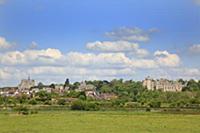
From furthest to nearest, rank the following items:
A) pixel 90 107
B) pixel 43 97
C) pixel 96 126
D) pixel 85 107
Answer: pixel 43 97 < pixel 85 107 < pixel 90 107 < pixel 96 126

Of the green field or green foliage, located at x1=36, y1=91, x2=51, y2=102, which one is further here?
green foliage, located at x1=36, y1=91, x2=51, y2=102

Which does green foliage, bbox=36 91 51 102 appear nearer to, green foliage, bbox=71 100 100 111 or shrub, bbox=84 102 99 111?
green foliage, bbox=71 100 100 111

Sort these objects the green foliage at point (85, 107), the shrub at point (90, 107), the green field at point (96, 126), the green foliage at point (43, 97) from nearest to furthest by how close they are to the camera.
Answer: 1. the green field at point (96, 126)
2. the shrub at point (90, 107)
3. the green foliage at point (85, 107)
4. the green foliage at point (43, 97)

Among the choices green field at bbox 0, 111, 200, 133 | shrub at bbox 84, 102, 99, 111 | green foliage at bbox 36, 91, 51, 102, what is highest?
green foliage at bbox 36, 91, 51, 102

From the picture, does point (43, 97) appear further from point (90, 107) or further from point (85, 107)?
point (90, 107)

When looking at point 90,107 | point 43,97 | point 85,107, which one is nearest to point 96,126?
point 90,107

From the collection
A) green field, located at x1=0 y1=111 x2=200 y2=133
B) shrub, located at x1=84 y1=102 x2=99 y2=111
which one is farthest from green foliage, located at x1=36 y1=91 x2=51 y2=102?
green field, located at x1=0 y1=111 x2=200 y2=133

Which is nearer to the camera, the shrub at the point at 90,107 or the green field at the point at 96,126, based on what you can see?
the green field at the point at 96,126

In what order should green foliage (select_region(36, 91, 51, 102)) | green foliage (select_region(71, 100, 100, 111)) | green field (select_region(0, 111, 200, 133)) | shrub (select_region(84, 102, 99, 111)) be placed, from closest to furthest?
green field (select_region(0, 111, 200, 133))
shrub (select_region(84, 102, 99, 111))
green foliage (select_region(71, 100, 100, 111))
green foliage (select_region(36, 91, 51, 102))

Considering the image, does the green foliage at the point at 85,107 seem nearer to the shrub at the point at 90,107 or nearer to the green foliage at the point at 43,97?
the shrub at the point at 90,107

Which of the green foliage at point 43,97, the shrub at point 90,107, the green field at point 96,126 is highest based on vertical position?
the green foliage at point 43,97

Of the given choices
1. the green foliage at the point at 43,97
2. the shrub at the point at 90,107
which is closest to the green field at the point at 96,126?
the shrub at the point at 90,107

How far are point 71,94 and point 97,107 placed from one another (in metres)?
64.7

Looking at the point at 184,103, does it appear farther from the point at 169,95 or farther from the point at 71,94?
the point at 71,94
